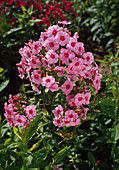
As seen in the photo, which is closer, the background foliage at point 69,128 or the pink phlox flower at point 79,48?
the pink phlox flower at point 79,48

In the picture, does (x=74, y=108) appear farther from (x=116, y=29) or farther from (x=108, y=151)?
(x=116, y=29)

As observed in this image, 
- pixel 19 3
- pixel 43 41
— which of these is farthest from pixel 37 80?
pixel 19 3

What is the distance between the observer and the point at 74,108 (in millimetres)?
1605

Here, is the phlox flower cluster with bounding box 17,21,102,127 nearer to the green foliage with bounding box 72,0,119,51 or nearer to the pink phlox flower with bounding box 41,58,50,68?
the pink phlox flower with bounding box 41,58,50,68

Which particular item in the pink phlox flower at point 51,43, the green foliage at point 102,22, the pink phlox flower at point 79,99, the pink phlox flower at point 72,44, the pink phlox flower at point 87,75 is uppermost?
the pink phlox flower at point 51,43

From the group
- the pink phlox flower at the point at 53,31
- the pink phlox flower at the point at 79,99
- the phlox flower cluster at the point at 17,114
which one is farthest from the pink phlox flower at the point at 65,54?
the phlox flower cluster at the point at 17,114

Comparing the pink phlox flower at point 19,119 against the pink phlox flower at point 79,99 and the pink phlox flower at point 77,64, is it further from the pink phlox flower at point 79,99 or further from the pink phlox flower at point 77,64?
the pink phlox flower at point 77,64

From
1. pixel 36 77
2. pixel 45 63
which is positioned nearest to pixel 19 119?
pixel 36 77

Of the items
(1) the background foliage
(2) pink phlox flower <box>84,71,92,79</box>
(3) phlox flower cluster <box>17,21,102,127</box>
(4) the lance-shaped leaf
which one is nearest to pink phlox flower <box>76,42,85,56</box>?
(3) phlox flower cluster <box>17,21,102,127</box>

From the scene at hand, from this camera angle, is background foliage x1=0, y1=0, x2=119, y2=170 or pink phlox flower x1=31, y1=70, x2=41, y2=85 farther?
background foliage x1=0, y1=0, x2=119, y2=170

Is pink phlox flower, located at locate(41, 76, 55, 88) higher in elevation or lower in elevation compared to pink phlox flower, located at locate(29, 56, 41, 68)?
lower

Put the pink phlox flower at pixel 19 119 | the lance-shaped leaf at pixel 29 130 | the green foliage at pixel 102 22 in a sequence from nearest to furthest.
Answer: the lance-shaped leaf at pixel 29 130, the pink phlox flower at pixel 19 119, the green foliage at pixel 102 22

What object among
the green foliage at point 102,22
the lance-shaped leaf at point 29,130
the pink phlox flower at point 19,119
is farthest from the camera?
the green foliage at point 102,22

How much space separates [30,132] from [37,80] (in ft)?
1.08
